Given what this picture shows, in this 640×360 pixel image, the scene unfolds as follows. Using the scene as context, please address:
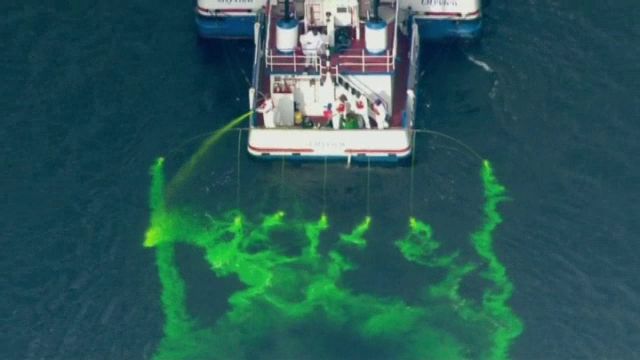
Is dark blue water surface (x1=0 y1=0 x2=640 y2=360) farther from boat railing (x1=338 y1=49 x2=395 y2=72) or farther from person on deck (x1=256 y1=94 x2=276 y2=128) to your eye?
person on deck (x1=256 y1=94 x2=276 y2=128)

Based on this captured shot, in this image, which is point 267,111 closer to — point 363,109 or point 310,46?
point 310,46

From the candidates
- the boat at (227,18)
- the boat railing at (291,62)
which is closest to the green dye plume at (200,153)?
the boat railing at (291,62)

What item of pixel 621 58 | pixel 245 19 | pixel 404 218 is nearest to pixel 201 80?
pixel 245 19

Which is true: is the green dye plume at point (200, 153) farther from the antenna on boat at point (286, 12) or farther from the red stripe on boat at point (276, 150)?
the antenna on boat at point (286, 12)

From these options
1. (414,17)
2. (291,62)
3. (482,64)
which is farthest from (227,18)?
(482,64)

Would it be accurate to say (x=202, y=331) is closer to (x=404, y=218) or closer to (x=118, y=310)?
(x=118, y=310)

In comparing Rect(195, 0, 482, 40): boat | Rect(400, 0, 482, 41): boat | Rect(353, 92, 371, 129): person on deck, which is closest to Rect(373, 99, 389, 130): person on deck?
Rect(353, 92, 371, 129): person on deck
